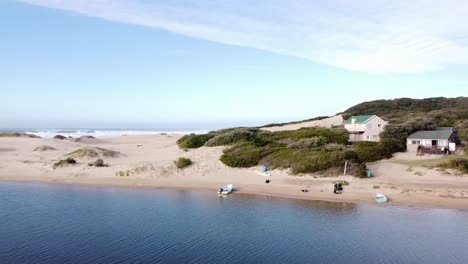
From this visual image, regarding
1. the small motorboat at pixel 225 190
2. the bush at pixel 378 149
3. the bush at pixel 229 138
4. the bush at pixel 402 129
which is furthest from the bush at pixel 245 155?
the bush at pixel 402 129

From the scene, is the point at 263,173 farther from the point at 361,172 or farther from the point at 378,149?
the point at 378,149

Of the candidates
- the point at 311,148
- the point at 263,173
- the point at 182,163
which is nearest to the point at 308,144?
the point at 311,148

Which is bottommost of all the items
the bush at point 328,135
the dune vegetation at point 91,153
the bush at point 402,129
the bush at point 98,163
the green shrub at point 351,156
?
the bush at point 98,163

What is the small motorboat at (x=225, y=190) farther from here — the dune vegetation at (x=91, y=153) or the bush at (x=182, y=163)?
the dune vegetation at (x=91, y=153)

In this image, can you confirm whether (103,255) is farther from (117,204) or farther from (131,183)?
(131,183)

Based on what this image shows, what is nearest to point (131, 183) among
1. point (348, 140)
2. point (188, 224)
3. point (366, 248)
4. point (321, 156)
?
point (188, 224)

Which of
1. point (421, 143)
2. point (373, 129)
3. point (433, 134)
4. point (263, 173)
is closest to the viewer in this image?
point (263, 173)
